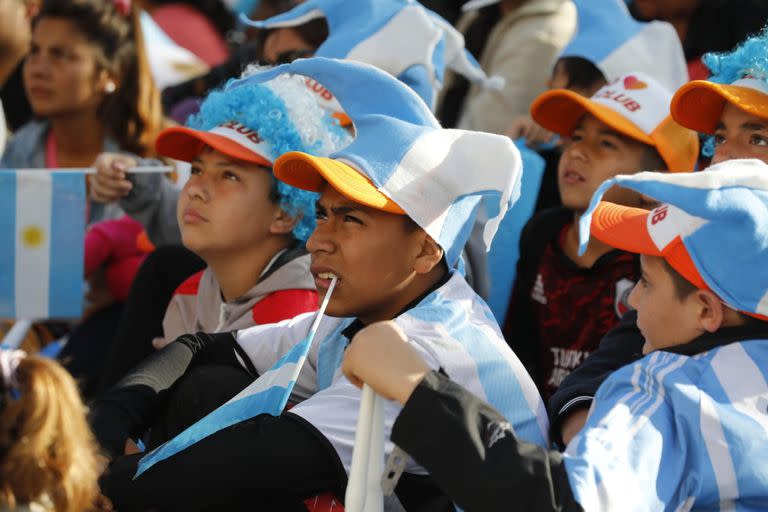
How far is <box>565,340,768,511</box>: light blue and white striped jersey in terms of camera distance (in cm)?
192

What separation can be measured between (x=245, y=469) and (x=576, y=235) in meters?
1.65

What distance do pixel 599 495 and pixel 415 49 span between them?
7.24 feet

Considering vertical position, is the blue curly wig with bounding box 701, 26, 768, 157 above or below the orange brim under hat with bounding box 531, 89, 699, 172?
above

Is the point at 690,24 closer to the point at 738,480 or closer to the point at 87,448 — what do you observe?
the point at 738,480

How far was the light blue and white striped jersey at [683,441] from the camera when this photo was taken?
6.31ft

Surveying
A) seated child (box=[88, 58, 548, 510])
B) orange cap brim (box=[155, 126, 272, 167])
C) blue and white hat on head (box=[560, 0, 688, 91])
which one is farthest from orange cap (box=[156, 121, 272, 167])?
blue and white hat on head (box=[560, 0, 688, 91])

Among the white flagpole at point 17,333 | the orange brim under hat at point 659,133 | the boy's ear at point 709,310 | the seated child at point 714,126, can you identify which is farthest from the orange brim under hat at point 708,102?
the white flagpole at point 17,333

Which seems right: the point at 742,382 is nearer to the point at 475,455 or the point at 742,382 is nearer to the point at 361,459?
the point at 475,455

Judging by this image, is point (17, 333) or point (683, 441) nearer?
point (683, 441)

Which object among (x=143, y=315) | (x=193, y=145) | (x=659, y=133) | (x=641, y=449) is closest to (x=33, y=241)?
(x=143, y=315)

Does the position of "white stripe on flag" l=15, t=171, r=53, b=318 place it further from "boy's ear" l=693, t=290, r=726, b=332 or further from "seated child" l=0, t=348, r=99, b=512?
"boy's ear" l=693, t=290, r=726, b=332

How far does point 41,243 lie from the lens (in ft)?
12.8

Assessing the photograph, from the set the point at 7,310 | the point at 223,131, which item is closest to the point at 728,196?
the point at 223,131

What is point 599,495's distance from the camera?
1.90 m
